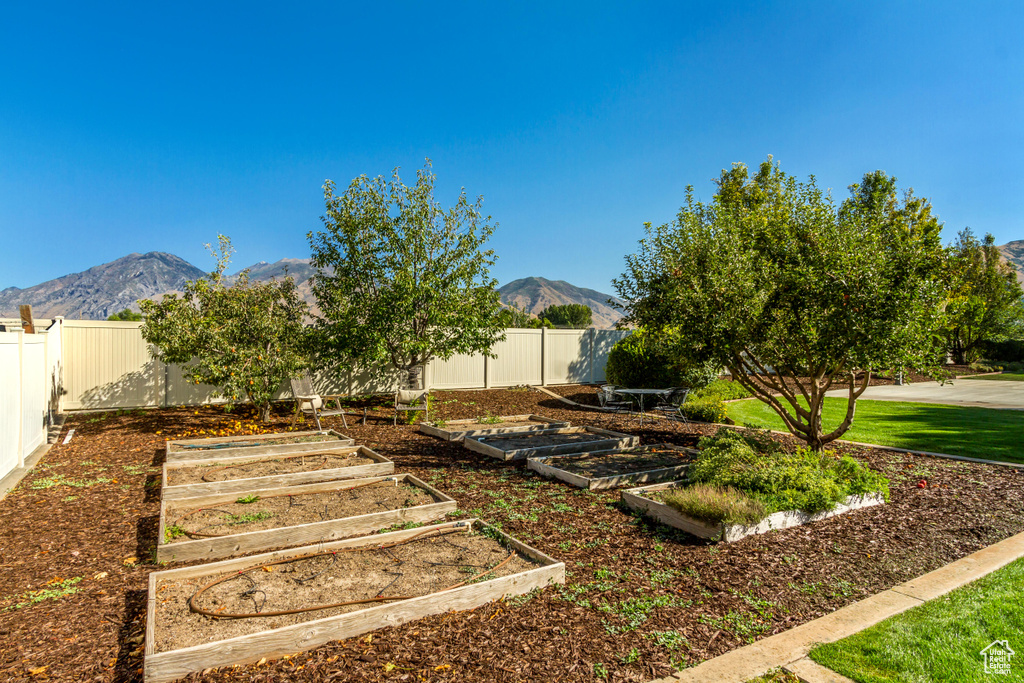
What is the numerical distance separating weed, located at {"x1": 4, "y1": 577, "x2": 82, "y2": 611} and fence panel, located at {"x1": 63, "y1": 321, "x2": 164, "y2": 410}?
31.0 ft

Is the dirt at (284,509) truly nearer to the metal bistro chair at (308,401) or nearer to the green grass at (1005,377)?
the metal bistro chair at (308,401)

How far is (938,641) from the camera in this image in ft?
9.54

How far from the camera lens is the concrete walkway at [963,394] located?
13703mm

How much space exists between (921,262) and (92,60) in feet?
86.6

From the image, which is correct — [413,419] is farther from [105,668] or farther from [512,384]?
[105,668]

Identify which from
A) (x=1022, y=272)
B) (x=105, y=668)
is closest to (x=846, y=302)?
(x=105, y=668)

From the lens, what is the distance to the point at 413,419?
10.7 m

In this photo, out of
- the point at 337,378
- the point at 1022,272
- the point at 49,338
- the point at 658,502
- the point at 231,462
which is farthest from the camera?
the point at 1022,272

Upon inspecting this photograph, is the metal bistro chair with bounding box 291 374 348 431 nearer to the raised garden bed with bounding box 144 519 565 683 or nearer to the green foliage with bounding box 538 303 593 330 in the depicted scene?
the raised garden bed with bounding box 144 519 565 683

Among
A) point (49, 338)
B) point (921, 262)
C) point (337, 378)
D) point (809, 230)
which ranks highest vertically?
point (809, 230)

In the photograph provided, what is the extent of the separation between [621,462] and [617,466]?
28 centimetres

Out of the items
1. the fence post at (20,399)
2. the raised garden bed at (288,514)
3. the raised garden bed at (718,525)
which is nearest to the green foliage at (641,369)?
the raised garden bed at (718,525)

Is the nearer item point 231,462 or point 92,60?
point 231,462

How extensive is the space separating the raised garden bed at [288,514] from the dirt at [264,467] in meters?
0.84
